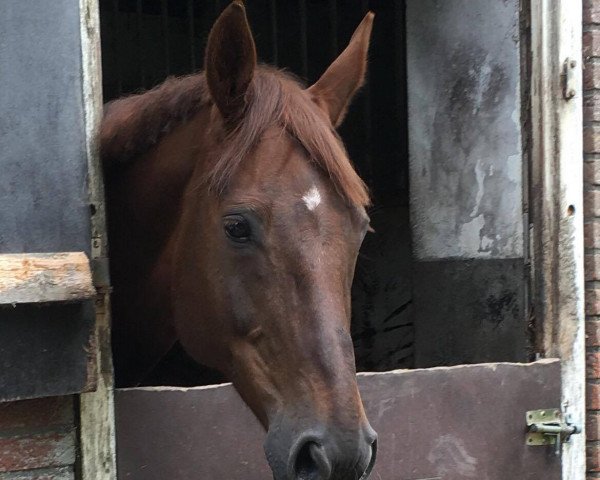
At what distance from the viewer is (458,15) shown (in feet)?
10.0

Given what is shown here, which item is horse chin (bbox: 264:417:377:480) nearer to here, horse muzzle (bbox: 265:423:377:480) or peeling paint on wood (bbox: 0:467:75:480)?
horse muzzle (bbox: 265:423:377:480)

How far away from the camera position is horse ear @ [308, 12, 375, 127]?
2215 millimetres

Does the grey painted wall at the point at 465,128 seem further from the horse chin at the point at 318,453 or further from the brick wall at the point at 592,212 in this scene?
the horse chin at the point at 318,453

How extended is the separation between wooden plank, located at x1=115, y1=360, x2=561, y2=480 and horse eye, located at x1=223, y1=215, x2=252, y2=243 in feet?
1.72

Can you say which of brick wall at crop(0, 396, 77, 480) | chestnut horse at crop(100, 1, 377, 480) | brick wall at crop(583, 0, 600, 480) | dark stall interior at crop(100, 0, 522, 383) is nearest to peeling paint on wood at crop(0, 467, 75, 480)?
brick wall at crop(0, 396, 77, 480)

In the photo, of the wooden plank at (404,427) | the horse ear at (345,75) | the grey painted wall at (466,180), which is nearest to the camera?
the wooden plank at (404,427)

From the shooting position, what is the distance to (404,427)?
2.37m

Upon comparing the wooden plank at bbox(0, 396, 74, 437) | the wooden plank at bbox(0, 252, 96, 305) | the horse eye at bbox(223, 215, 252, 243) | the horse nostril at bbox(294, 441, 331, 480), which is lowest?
the horse nostril at bbox(294, 441, 331, 480)

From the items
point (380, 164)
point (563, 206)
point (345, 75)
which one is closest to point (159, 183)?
point (345, 75)

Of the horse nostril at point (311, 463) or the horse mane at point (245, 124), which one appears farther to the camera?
the horse mane at point (245, 124)

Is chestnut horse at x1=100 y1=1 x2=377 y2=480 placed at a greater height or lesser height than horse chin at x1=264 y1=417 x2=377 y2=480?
greater

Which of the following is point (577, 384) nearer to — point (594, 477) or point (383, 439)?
point (594, 477)

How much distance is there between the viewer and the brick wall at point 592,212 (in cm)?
263

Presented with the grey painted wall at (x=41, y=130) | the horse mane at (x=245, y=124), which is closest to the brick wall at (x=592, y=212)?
the horse mane at (x=245, y=124)
